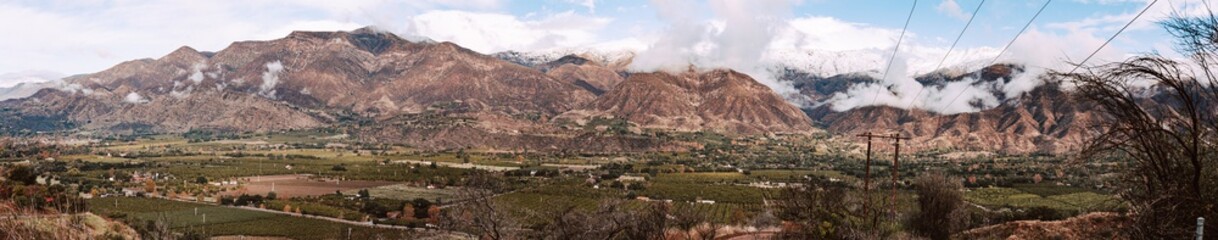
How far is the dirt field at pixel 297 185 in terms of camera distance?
339ft

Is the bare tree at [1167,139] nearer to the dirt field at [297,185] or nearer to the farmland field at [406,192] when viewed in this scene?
the farmland field at [406,192]

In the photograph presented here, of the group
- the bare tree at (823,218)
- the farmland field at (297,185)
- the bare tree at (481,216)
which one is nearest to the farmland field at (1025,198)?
the bare tree at (823,218)

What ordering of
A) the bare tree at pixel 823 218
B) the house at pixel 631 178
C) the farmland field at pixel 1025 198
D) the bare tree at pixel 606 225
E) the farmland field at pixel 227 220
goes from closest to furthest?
the bare tree at pixel 606 225 < the bare tree at pixel 823 218 < the farmland field at pixel 227 220 < the farmland field at pixel 1025 198 < the house at pixel 631 178

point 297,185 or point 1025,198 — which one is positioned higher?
point 1025,198

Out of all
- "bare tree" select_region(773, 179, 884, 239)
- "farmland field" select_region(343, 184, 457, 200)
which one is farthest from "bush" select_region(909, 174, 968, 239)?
"farmland field" select_region(343, 184, 457, 200)

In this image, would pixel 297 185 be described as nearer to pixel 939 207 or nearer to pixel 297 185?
pixel 297 185

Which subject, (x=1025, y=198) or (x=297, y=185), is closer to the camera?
(x=1025, y=198)

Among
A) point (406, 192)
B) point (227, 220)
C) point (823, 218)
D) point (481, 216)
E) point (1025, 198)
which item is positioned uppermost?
point (481, 216)

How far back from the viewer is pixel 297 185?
11319 cm

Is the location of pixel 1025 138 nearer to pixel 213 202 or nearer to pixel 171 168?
pixel 213 202

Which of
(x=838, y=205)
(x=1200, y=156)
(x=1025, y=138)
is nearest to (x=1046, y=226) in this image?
(x=838, y=205)

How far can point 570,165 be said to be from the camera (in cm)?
15212

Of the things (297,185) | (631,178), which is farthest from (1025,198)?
(297,185)

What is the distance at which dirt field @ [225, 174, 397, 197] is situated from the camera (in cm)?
10327
